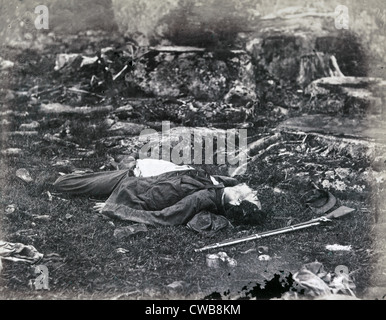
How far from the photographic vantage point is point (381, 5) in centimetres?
632

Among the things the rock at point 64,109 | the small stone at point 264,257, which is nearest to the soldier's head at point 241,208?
the small stone at point 264,257

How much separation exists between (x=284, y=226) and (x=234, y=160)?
1.06 meters

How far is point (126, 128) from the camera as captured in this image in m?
6.24

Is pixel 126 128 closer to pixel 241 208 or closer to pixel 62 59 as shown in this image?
pixel 62 59

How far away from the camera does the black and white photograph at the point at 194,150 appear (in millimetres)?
5727

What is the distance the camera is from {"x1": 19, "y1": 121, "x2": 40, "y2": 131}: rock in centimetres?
621

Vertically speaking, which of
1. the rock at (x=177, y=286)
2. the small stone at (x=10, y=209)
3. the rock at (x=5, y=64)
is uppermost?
the rock at (x=5, y=64)

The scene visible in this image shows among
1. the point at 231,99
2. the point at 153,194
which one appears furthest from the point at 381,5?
the point at 153,194

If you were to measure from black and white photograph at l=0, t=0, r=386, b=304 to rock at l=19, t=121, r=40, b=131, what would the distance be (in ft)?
0.10

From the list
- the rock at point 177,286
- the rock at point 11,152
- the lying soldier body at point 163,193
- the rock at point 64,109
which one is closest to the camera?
the rock at point 177,286

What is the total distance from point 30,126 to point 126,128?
1.27 m

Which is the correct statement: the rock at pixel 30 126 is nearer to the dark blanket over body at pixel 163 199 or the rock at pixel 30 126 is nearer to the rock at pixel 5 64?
the rock at pixel 5 64

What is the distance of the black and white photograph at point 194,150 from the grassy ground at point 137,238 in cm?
2

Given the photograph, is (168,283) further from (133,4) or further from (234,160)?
(133,4)
